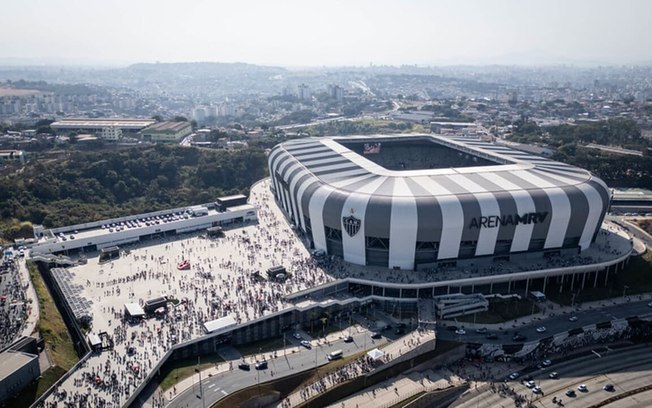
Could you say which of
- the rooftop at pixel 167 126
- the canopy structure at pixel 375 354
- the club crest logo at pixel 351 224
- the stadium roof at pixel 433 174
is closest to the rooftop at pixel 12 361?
the canopy structure at pixel 375 354

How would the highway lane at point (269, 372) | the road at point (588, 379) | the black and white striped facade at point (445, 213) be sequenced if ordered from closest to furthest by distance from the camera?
the highway lane at point (269, 372) → the road at point (588, 379) → the black and white striped facade at point (445, 213)

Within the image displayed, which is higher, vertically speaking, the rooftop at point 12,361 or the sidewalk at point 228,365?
the rooftop at point 12,361

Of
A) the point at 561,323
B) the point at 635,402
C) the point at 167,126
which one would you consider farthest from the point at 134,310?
the point at 167,126

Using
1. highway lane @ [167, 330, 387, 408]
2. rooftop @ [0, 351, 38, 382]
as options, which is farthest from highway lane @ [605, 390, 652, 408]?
rooftop @ [0, 351, 38, 382]

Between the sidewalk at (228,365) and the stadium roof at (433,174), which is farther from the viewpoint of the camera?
the stadium roof at (433,174)

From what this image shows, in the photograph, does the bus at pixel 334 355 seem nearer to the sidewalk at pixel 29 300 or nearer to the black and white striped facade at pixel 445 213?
the black and white striped facade at pixel 445 213

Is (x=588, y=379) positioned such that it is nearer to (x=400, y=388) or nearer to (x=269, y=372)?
(x=400, y=388)
